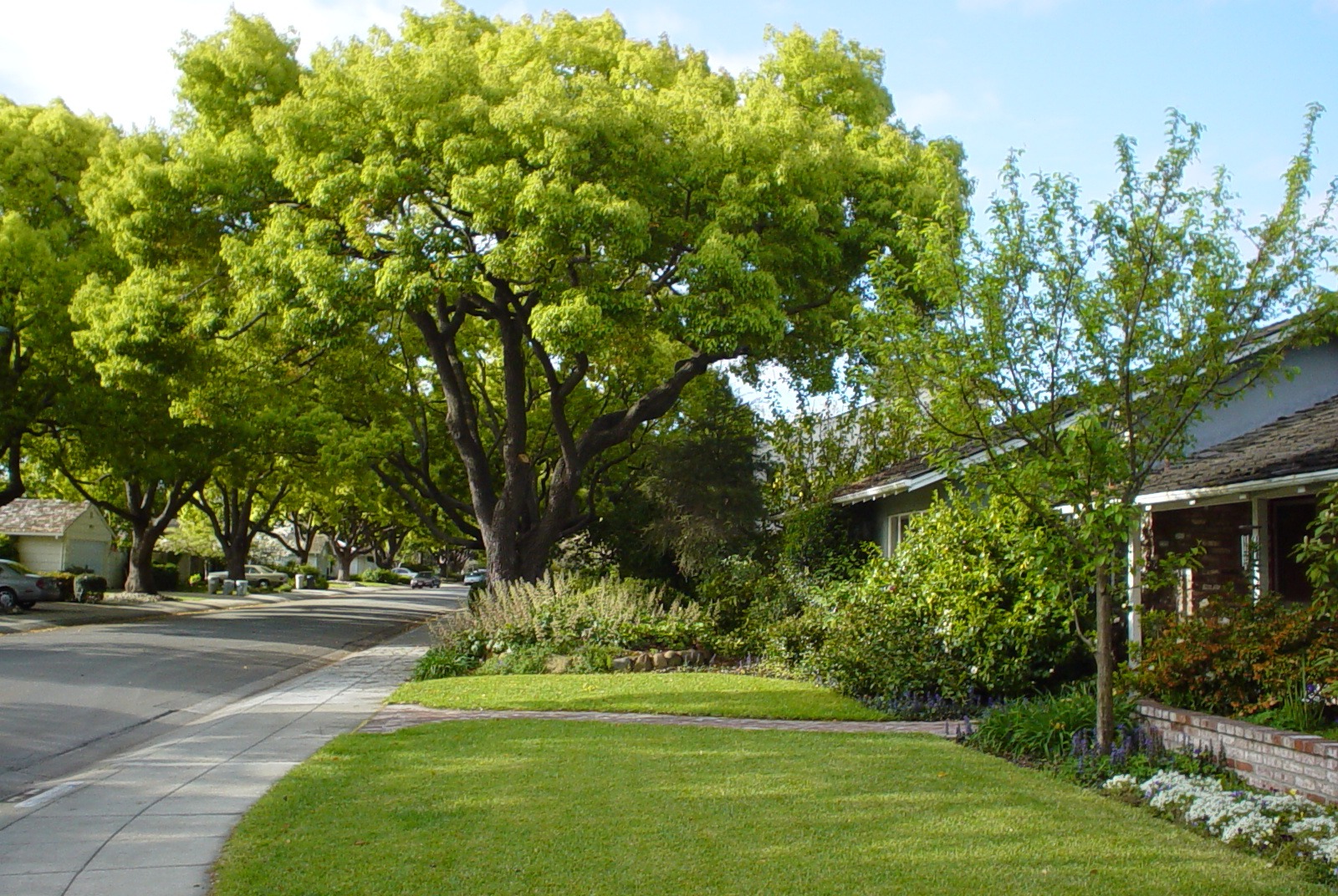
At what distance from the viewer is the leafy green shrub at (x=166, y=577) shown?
52.7m

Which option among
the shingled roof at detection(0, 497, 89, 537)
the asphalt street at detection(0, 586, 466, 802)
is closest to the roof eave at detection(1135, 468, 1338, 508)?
the asphalt street at detection(0, 586, 466, 802)

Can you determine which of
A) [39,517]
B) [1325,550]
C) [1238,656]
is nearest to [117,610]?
[39,517]

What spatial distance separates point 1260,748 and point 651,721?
599 cm

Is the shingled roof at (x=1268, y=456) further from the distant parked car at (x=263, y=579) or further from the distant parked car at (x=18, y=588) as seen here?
the distant parked car at (x=263, y=579)

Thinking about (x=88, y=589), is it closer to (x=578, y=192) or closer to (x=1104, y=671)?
(x=578, y=192)

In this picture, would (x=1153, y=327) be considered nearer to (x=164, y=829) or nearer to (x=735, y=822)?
(x=735, y=822)

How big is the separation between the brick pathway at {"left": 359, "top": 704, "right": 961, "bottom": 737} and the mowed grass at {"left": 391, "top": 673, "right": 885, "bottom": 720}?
0.93 ft

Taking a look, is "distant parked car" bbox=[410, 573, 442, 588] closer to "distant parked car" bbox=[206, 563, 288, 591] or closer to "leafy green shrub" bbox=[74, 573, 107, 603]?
"distant parked car" bbox=[206, 563, 288, 591]

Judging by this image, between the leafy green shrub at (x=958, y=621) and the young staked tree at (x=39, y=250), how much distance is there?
19.6m

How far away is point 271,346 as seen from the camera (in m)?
23.6

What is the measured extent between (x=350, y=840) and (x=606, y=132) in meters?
13.4

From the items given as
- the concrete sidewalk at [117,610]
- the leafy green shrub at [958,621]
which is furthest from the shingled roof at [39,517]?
the leafy green shrub at [958,621]

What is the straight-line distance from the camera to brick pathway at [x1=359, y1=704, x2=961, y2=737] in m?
11.4

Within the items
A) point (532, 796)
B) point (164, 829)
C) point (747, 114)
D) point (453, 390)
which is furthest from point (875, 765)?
point (453, 390)
